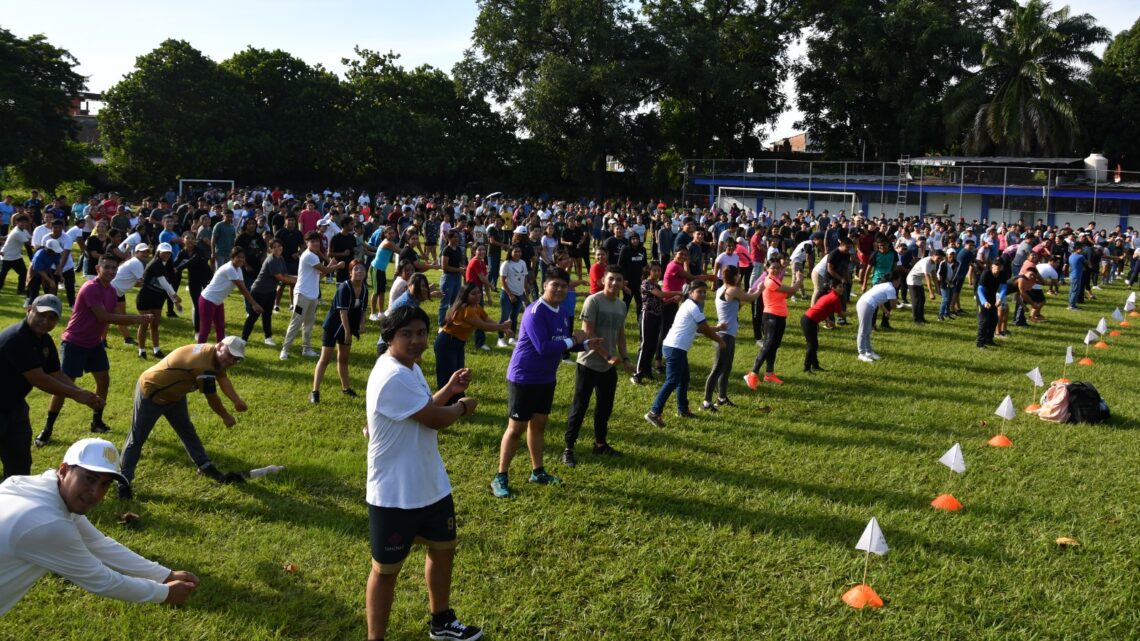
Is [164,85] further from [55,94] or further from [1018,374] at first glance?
[1018,374]

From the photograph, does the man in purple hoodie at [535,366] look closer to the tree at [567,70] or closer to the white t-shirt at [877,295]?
the white t-shirt at [877,295]

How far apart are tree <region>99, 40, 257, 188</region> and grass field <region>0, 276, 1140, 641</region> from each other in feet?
116

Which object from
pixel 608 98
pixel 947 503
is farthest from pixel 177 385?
pixel 608 98

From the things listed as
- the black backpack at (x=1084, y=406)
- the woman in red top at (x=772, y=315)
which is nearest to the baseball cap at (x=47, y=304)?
the woman in red top at (x=772, y=315)

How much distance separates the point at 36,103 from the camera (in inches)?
1433

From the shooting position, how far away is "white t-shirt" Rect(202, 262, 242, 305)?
1028cm

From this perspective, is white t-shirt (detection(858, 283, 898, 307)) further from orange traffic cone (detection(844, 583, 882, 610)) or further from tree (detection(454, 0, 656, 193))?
tree (detection(454, 0, 656, 193))

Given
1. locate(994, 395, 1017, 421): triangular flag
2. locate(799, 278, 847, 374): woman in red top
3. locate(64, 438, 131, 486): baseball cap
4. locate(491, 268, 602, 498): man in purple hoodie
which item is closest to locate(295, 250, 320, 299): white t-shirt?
locate(491, 268, 602, 498): man in purple hoodie

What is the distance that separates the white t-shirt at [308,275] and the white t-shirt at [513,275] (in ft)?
8.61

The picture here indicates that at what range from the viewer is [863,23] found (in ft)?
149

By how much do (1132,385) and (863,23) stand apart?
39.5 metres

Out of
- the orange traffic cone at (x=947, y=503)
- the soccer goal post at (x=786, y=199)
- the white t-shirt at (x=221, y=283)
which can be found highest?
the soccer goal post at (x=786, y=199)

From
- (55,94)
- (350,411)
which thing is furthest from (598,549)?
(55,94)

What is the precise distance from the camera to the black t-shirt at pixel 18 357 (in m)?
5.48
